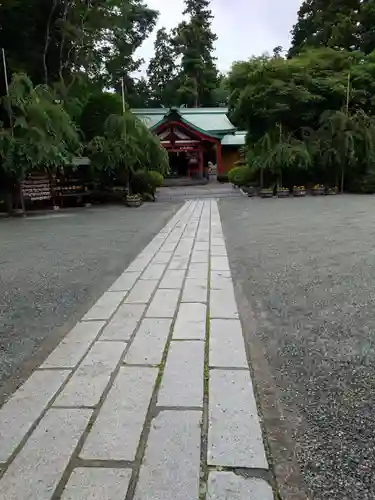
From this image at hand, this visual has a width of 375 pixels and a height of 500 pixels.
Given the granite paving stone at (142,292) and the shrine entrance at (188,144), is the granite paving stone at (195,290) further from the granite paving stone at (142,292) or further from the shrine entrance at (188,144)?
the shrine entrance at (188,144)

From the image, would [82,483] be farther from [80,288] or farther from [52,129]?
[52,129]

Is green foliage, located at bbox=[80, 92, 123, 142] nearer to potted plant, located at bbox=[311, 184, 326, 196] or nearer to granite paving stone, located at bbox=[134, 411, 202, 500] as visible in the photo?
potted plant, located at bbox=[311, 184, 326, 196]

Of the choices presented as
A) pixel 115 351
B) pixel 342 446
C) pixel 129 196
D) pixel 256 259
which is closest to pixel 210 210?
pixel 129 196

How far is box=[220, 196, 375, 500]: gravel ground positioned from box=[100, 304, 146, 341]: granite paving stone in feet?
2.68

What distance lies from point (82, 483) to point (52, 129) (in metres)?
10.4

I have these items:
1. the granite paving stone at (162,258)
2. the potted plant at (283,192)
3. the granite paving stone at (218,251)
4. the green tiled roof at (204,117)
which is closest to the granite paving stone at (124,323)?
the granite paving stone at (162,258)

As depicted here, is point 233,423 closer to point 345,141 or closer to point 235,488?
point 235,488

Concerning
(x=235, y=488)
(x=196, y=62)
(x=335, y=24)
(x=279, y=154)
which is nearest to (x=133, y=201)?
(x=279, y=154)

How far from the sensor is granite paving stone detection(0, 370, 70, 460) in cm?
161

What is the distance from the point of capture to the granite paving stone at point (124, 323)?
2.64 meters

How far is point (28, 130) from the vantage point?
995cm

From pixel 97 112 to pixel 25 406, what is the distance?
45.1ft

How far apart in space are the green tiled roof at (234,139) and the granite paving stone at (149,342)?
20162mm

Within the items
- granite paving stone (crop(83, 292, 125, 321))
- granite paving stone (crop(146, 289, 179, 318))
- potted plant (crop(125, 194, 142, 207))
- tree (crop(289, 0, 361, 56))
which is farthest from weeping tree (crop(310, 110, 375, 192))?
granite paving stone (crop(83, 292, 125, 321))
